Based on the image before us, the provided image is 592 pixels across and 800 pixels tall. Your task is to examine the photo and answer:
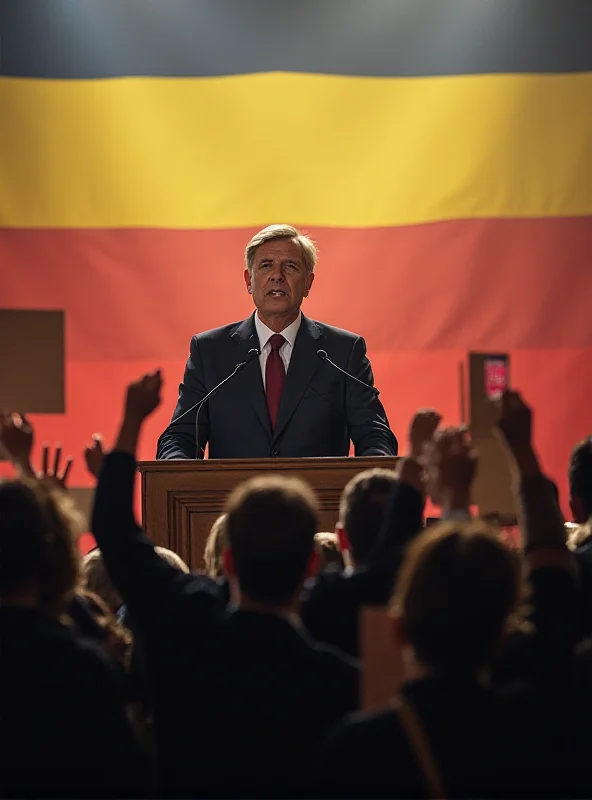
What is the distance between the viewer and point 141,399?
2047 mm

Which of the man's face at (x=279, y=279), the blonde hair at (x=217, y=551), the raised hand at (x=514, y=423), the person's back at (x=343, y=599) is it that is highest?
the man's face at (x=279, y=279)

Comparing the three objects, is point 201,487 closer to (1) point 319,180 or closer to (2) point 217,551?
(2) point 217,551

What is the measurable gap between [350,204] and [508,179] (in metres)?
Answer: 0.76

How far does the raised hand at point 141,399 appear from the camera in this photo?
2.02 metres

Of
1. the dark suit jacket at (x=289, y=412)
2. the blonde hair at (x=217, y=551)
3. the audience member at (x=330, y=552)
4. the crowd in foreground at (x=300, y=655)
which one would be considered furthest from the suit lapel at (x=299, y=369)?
the crowd in foreground at (x=300, y=655)

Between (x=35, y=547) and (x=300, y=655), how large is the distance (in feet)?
1.36

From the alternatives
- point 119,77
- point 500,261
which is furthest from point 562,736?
point 119,77

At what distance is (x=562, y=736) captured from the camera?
150 cm

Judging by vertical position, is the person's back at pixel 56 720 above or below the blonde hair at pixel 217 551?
below

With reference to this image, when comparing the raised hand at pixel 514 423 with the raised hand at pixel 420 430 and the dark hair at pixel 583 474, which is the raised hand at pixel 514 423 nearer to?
the raised hand at pixel 420 430

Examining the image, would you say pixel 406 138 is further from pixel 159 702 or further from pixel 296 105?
pixel 159 702

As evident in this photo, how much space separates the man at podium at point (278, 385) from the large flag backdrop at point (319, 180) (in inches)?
49.3

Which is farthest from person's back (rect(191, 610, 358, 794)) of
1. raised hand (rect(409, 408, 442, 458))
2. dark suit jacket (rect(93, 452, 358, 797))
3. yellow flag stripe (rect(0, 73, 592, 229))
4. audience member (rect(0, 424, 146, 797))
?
yellow flag stripe (rect(0, 73, 592, 229))

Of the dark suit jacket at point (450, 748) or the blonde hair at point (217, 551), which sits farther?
the blonde hair at point (217, 551)
